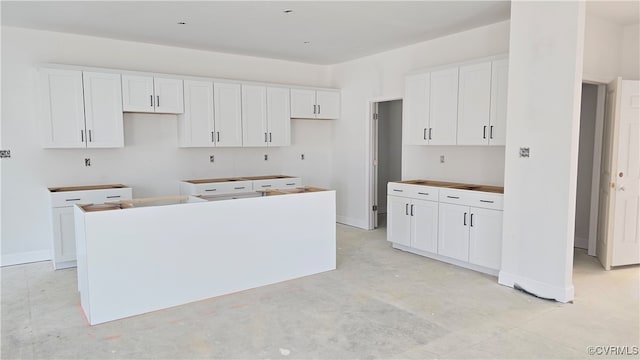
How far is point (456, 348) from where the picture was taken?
2.93 meters

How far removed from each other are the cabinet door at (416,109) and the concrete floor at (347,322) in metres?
1.87

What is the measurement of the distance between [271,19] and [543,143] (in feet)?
10.0

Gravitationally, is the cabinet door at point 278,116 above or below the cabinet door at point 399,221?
above

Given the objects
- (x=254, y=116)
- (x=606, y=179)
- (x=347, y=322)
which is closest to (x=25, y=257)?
(x=254, y=116)

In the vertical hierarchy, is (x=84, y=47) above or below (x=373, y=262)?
above

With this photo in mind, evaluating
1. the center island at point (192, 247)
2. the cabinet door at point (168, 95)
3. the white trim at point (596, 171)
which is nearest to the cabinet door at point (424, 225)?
the center island at point (192, 247)

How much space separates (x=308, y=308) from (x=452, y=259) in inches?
82.1

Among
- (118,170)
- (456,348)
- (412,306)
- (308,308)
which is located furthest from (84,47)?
(456,348)

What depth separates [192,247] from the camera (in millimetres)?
3779

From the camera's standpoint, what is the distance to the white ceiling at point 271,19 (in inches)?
166

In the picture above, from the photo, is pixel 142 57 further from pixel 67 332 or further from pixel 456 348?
pixel 456 348

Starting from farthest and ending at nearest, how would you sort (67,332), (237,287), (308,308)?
(237,287) < (308,308) < (67,332)

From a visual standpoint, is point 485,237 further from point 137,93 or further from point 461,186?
point 137,93

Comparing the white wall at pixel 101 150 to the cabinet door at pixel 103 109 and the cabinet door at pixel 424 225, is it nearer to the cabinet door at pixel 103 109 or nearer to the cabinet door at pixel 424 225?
the cabinet door at pixel 103 109
